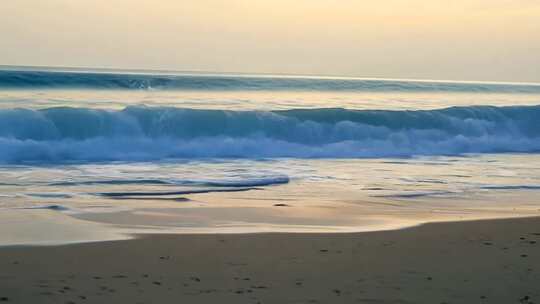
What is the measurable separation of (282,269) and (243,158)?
38.3ft

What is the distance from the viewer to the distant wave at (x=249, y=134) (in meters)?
18.6

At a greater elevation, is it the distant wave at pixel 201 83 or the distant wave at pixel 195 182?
the distant wave at pixel 201 83

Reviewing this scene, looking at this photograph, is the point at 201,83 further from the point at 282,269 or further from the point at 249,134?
the point at 282,269

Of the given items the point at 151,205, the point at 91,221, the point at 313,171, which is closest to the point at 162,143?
the point at 313,171

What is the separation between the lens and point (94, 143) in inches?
744

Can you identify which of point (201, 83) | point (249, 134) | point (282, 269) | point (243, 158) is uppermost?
point (201, 83)

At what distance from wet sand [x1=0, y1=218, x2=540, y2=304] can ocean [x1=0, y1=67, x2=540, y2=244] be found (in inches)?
26.6

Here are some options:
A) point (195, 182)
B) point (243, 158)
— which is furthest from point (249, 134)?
point (195, 182)

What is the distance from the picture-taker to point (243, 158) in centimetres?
1806

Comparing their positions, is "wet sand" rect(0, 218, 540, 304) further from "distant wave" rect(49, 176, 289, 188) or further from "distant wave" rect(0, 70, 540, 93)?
"distant wave" rect(0, 70, 540, 93)

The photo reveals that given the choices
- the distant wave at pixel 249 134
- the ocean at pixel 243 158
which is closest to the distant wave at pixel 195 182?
the ocean at pixel 243 158

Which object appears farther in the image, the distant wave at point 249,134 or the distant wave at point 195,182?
the distant wave at point 249,134

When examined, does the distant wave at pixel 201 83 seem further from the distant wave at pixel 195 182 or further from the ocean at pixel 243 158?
the distant wave at pixel 195 182

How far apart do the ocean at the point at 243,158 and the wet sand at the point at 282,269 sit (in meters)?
0.68
